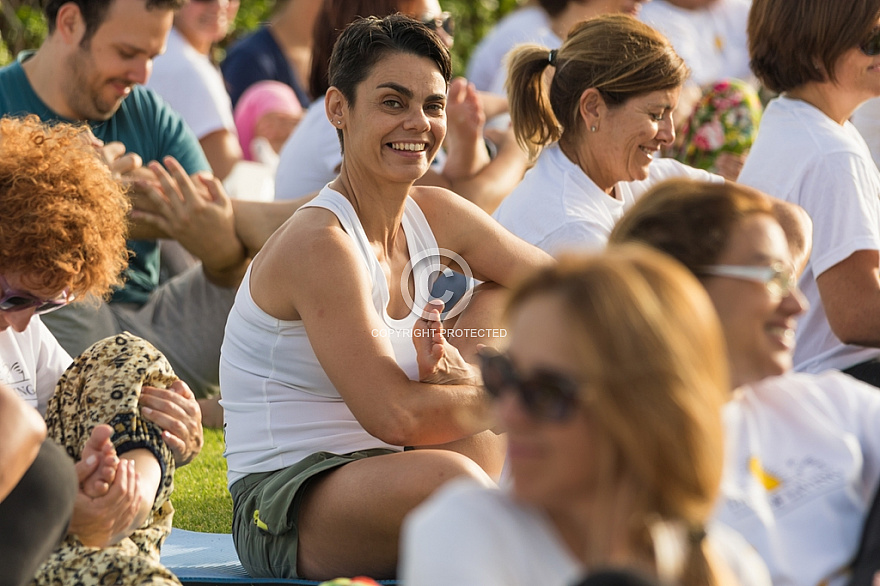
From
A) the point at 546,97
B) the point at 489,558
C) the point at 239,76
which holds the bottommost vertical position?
the point at 239,76

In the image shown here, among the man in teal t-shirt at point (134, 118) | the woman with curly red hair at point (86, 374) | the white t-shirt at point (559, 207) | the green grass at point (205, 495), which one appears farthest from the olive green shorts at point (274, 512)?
the man in teal t-shirt at point (134, 118)

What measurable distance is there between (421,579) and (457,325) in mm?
2066

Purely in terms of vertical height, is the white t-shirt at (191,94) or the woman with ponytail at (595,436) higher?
the woman with ponytail at (595,436)

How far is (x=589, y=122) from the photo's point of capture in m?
3.94

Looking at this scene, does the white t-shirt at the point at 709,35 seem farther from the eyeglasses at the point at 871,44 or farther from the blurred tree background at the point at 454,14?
the blurred tree background at the point at 454,14

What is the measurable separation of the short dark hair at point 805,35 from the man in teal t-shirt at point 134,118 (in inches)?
92.1

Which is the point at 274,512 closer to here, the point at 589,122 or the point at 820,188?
the point at 589,122

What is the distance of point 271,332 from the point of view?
124 inches

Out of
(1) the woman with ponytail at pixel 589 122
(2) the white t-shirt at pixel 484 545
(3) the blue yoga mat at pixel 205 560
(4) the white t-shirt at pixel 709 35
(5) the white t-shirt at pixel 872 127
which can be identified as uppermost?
(2) the white t-shirt at pixel 484 545

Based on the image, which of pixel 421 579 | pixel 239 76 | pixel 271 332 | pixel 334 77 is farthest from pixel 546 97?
pixel 239 76

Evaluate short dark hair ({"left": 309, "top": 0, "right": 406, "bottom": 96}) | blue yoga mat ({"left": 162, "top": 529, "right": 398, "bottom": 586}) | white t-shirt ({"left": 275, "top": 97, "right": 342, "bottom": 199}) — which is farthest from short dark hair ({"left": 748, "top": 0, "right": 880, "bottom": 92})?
blue yoga mat ({"left": 162, "top": 529, "right": 398, "bottom": 586})

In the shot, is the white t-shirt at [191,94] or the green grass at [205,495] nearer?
the green grass at [205,495]

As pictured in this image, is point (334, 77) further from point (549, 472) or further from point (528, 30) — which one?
point (528, 30)

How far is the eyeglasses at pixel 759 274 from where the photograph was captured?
2.05 m
